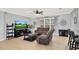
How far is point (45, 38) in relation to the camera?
2027mm

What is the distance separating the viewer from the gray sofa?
6.54 feet

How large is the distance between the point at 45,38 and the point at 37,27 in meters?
0.29

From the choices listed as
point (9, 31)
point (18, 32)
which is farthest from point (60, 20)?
point (9, 31)

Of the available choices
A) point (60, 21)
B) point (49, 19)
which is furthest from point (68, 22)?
point (49, 19)

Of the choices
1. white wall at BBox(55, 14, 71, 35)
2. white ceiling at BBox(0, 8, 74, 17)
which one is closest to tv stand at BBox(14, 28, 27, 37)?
white ceiling at BBox(0, 8, 74, 17)

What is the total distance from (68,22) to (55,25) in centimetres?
27

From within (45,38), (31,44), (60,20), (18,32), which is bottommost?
(31,44)

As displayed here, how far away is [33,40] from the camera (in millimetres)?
2016

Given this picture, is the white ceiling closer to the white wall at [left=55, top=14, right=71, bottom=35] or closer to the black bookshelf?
the white wall at [left=55, top=14, right=71, bottom=35]

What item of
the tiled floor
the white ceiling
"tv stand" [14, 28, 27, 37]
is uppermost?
the white ceiling

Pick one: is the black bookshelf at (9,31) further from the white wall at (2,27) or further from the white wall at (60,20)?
the white wall at (60,20)

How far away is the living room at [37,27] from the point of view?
1.89 meters

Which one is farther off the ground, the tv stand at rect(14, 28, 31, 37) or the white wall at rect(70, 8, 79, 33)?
the white wall at rect(70, 8, 79, 33)

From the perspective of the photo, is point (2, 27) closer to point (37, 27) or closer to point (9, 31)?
point (9, 31)
